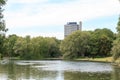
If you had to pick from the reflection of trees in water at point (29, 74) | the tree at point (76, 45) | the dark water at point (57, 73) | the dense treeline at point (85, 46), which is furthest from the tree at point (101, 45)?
the reflection of trees in water at point (29, 74)

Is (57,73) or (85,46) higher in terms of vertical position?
(85,46)

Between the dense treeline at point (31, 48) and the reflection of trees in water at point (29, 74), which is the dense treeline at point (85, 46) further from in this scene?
the reflection of trees in water at point (29, 74)

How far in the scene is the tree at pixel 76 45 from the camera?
123500mm

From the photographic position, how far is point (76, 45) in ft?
405

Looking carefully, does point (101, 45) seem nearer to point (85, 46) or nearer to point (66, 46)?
point (85, 46)

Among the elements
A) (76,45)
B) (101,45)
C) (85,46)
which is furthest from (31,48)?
(101,45)

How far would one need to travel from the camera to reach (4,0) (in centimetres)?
2381

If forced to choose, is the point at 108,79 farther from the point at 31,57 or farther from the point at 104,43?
the point at 31,57

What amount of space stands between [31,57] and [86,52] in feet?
74.8

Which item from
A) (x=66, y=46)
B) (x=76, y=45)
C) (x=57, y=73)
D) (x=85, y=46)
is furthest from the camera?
(x=66, y=46)

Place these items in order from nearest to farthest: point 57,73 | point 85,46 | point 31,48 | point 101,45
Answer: point 57,73, point 85,46, point 101,45, point 31,48

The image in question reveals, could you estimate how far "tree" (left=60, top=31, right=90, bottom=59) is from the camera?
12350cm

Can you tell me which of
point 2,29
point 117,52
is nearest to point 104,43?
point 117,52

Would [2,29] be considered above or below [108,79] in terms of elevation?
above
